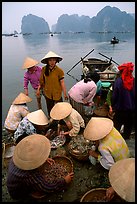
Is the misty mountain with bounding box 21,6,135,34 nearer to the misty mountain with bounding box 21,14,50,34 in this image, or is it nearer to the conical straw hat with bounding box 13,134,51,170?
the misty mountain with bounding box 21,14,50,34

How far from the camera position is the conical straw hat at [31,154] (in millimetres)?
2234

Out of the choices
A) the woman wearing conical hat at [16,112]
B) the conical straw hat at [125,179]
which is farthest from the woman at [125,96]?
the woman wearing conical hat at [16,112]

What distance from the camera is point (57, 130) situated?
388cm

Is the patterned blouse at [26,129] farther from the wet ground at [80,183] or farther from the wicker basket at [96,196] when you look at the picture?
the wicker basket at [96,196]

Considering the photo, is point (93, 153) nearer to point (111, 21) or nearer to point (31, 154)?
point (31, 154)

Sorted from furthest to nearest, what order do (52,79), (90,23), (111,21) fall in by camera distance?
(90,23), (111,21), (52,79)

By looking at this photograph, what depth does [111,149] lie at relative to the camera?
8.25ft

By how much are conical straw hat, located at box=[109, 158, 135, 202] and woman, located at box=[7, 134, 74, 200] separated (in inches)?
30.7

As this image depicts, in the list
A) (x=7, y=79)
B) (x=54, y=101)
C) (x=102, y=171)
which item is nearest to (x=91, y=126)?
(x=102, y=171)

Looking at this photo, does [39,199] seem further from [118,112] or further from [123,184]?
[118,112]

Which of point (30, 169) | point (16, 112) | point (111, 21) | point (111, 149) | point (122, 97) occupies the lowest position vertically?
point (30, 169)

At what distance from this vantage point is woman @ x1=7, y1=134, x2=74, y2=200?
225 centimetres

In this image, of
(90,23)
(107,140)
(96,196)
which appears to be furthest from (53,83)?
(90,23)

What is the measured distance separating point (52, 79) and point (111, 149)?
193 cm
